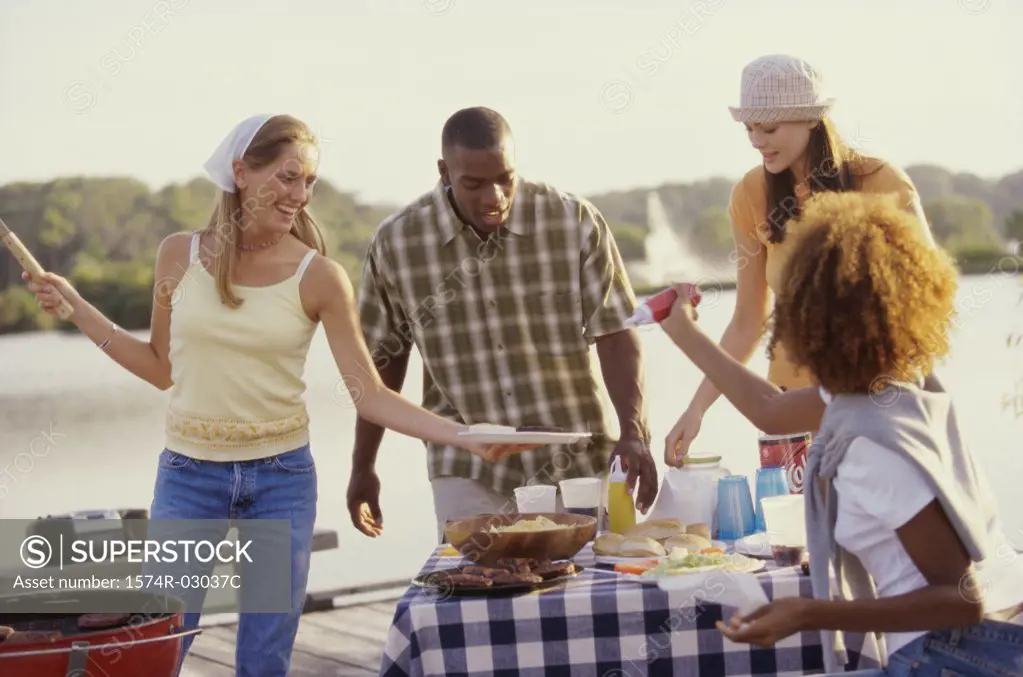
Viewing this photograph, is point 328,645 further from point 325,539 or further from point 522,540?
point 522,540

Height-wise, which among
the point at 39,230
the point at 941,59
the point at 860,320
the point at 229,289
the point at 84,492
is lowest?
the point at 84,492

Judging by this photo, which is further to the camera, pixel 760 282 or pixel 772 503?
pixel 760 282

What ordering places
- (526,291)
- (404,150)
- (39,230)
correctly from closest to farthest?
Answer: (526,291) < (39,230) < (404,150)

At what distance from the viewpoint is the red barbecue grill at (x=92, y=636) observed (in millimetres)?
2674

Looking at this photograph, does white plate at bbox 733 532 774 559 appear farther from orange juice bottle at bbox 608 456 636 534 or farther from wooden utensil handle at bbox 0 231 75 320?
wooden utensil handle at bbox 0 231 75 320

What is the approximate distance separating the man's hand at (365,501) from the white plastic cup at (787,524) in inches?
45.3

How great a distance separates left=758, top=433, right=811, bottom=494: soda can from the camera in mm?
3367

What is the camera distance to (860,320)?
238 centimetres

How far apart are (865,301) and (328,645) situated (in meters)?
3.73

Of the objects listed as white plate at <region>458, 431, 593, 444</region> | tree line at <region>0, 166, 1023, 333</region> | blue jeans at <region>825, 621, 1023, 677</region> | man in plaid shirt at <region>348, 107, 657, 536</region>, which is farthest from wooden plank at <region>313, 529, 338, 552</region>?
tree line at <region>0, 166, 1023, 333</region>

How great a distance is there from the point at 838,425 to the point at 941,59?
18.0 m

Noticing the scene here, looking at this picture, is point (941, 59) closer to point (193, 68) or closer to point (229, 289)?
point (193, 68)

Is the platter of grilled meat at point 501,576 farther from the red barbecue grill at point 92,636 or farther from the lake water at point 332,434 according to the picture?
the lake water at point 332,434

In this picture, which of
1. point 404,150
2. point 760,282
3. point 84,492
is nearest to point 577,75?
point 404,150
